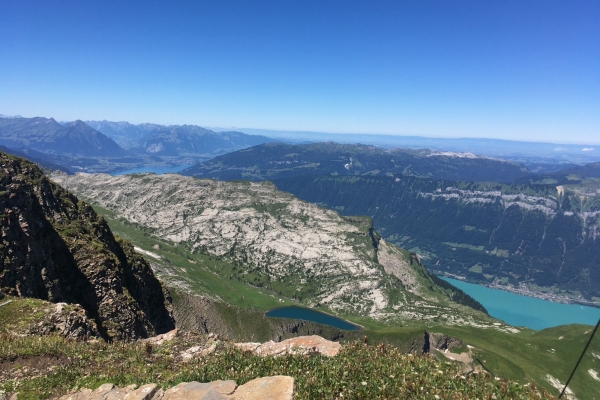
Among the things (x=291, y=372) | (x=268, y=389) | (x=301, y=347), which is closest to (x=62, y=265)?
(x=301, y=347)

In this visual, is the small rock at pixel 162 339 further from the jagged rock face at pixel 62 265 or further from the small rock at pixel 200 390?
the jagged rock face at pixel 62 265

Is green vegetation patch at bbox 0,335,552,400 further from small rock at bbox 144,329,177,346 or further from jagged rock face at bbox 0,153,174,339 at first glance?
jagged rock face at bbox 0,153,174,339

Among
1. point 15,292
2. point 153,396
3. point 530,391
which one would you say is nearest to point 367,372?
point 530,391

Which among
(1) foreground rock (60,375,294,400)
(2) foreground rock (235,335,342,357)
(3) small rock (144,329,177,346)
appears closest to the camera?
(1) foreground rock (60,375,294,400)

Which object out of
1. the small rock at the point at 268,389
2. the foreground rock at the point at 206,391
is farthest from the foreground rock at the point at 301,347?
the foreground rock at the point at 206,391

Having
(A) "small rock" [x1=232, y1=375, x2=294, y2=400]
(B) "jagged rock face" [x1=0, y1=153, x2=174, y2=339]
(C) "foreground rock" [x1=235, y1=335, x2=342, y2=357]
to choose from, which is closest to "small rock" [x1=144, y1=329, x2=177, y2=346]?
(C) "foreground rock" [x1=235, y1=335, x2=342, y2=357]

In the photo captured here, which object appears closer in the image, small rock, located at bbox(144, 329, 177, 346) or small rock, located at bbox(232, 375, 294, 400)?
small rock, located at bbox(232, 375, 294, 400)

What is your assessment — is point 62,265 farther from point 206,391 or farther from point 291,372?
point 291,372
